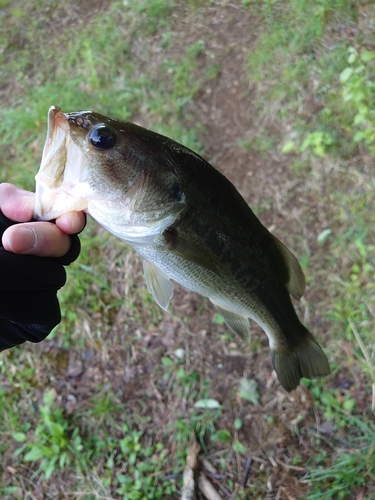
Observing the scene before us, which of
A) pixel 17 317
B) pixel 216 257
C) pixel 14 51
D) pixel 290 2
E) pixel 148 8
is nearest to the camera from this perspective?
pixel 17 317

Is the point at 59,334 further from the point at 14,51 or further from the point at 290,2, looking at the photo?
the point at 14,51

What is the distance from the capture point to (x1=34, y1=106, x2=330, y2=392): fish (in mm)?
1488

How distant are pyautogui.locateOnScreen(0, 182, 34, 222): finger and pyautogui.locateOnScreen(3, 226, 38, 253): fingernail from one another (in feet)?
0.45

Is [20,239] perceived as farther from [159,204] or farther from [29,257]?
[159,204]

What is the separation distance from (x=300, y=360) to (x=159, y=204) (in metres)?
1.24

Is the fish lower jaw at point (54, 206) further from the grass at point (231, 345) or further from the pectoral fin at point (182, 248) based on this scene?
the grass at point (231, 345)

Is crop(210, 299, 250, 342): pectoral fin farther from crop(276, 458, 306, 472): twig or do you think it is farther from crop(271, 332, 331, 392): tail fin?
crop(276, 458, 306, 472): twig

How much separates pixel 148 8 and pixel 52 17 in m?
1.72

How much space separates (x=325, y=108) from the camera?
3.40m

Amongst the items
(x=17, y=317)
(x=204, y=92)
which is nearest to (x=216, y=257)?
(x=17, y=317)

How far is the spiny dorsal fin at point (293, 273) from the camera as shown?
6.31ft

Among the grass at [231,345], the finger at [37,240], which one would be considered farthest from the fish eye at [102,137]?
the grass at [231,345]

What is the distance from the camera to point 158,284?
184cm

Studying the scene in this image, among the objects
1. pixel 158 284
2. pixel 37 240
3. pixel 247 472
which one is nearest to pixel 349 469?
pixel 247 472
